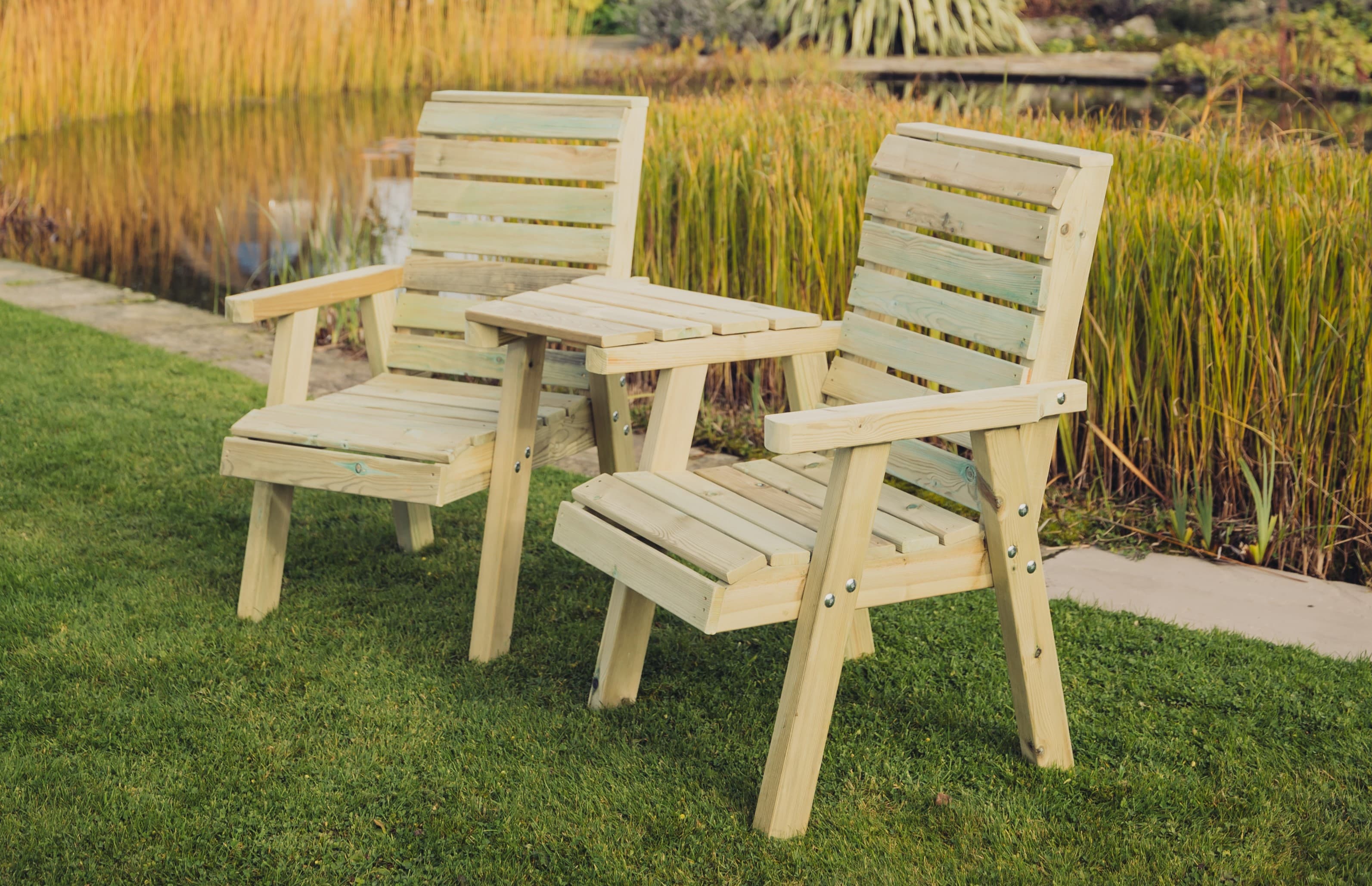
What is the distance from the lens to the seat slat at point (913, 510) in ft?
7.47

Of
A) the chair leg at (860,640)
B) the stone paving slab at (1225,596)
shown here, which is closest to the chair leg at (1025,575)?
the chair leg at (860,640)

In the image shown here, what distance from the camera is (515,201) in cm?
338

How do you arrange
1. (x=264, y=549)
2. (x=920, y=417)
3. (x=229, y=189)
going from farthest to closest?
(x=229, y=189) → (x=264, y=549) → (x=920, y=417)

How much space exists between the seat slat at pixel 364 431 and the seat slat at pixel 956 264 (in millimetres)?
959

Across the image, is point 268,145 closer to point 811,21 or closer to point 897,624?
point 811,21

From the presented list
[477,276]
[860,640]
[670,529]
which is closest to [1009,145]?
[670,529]

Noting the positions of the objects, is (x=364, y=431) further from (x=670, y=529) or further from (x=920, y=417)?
(x=920, y=417)

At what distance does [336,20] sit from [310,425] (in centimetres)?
852

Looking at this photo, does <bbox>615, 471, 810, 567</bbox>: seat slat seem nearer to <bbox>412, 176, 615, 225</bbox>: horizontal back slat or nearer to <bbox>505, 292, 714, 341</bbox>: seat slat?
<bbox>505, 292, 714, 341</bbox>: seat slat

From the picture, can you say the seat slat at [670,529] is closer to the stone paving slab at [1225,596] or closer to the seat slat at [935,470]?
the seat slat at [935,470]

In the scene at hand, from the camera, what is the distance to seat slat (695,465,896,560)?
86.8 inches

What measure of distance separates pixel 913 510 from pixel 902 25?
11.6 metres

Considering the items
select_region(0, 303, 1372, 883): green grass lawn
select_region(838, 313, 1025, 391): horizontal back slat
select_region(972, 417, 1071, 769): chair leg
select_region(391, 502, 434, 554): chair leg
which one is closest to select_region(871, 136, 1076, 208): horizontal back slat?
select_region(838, 313, 1025, 391): horizontal back slat

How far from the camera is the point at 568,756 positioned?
8.11 feet
